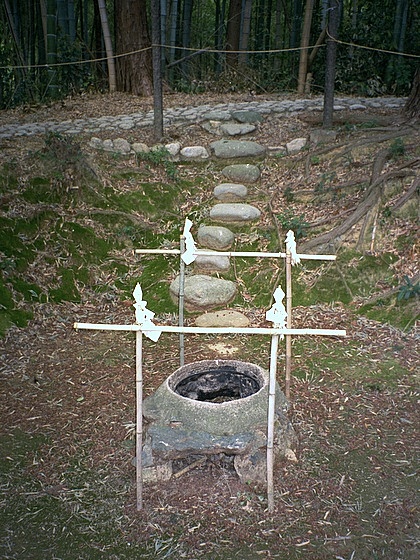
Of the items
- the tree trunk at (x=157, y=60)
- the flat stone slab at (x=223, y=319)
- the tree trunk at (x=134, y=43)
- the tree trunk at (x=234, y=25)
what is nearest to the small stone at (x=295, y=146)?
the tree trunk at (x=157, y=60)

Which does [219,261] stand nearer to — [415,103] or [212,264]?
[212,264]

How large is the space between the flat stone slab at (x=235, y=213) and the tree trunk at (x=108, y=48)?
13.3 ft

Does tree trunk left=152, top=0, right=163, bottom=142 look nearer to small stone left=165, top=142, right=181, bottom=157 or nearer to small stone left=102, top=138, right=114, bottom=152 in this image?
small stone left=165, top=142, right=181, bottom=157

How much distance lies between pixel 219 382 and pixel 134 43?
7407 mm

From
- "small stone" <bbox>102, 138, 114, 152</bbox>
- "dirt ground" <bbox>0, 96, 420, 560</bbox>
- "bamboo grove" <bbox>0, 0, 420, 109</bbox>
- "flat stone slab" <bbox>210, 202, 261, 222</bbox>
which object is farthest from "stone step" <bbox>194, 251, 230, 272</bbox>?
"bamboo grove" <bbox>0, 0, 420, 109</bbox>

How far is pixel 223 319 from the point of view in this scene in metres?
5.20

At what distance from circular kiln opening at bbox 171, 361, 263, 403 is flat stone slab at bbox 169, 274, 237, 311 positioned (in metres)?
1.71

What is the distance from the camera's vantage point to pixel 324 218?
6.14 metres

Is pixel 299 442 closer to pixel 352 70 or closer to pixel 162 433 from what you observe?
pixel 162 433

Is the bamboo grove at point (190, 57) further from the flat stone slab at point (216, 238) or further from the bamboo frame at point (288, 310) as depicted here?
the bamboo frame at point (288, 310)

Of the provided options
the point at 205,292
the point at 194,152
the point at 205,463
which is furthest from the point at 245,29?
the point at 205,463

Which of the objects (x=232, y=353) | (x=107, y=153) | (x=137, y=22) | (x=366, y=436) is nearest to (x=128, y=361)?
(x=232, y=353)

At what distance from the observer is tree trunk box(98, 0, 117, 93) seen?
9.23 meters

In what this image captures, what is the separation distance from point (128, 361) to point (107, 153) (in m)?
3.48
